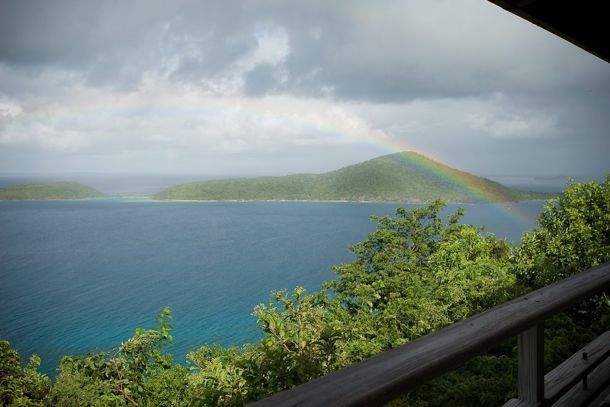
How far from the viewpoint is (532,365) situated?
44.7 inches

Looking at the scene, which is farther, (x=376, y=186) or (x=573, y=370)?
(x=376, y=186)

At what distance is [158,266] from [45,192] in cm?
7728

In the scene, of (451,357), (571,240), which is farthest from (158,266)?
(451,357)

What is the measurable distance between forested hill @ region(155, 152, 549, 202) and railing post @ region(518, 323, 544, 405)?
294ft

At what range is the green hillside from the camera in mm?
102625

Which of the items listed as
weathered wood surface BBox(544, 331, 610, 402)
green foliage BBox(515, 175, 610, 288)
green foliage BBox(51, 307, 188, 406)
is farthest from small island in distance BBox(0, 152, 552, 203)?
weathered wood surface BBox(544, 331, 610, 402)

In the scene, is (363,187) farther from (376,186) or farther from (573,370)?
(573,370)

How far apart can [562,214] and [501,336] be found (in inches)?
602

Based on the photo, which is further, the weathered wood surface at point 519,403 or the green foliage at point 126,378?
the green foliage at point 126,378

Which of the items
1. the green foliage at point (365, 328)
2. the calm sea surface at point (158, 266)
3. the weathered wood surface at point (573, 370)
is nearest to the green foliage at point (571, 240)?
the green foliage at point (365, 328)

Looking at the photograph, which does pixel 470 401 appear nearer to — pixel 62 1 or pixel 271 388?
pixel 271 388

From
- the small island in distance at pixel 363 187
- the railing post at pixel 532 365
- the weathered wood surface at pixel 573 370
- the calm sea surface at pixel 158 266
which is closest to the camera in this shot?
the railing post at pixel 532 365

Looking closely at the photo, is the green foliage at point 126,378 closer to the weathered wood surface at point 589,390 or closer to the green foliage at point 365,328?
the green foliage at point 365,328

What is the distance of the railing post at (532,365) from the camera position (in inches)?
43.8
